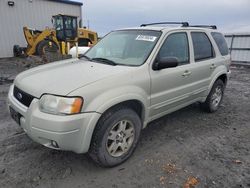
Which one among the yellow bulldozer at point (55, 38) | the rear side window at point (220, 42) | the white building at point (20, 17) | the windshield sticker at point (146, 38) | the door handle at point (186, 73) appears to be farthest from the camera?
the white building at point (20, 17)

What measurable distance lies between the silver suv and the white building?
15.0 meters

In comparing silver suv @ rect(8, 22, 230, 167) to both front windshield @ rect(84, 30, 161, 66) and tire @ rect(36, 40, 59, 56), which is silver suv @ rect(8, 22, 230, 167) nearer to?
front windshield @ rect(84, 30, 161, 66)

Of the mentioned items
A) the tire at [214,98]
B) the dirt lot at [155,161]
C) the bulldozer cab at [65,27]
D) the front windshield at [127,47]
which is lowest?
the dirt lot at [155,161]

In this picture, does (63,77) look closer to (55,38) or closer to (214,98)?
(214,98)

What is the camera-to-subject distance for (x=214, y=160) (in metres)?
3.35

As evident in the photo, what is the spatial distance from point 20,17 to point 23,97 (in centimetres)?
1656

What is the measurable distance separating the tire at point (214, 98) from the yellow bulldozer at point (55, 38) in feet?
34.2

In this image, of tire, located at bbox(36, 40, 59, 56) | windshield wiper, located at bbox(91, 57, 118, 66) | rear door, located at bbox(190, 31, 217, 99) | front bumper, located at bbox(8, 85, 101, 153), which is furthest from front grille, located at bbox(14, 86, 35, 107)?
tire, located at bbox(36, 40, 59, 56)

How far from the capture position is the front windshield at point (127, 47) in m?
3.42

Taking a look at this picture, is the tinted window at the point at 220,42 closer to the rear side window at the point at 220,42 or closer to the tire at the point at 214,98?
the rear side window at the point at 220,42

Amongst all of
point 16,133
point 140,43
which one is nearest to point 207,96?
point 140,43

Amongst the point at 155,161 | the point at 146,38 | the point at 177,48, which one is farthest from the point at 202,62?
the point at 155,161

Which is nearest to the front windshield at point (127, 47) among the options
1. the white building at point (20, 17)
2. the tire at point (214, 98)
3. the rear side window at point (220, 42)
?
the rear side window at point (220, 42)

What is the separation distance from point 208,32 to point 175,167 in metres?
2.93
